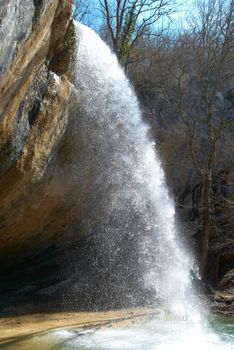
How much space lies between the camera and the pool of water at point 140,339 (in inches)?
213

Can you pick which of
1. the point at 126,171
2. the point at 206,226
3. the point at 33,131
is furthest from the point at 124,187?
the point at 206,226

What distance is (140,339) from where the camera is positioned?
591cm

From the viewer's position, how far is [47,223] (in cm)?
1039

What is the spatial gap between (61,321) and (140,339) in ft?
7.15

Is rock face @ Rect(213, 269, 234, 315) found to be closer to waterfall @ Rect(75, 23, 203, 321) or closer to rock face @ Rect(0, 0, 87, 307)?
waterfall @ Rect(75, 23, 203, 321)

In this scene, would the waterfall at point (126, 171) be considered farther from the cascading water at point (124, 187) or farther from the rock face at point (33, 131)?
the rock face at point (33, 131)

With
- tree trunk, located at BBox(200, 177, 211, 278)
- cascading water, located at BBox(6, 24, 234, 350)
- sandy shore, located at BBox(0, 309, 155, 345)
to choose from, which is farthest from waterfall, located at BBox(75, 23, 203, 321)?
tree trunk, located at BBox(200, 177, 211, 278)

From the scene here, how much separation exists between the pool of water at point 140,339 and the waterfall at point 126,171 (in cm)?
267

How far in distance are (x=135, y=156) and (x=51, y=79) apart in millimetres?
2928

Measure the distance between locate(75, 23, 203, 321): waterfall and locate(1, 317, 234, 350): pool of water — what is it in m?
2.67

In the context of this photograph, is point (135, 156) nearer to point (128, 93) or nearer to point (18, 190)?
point (128, 93)

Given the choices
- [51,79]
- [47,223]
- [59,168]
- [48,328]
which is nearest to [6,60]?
[51,79]

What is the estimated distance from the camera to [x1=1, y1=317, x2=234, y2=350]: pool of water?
17.7ft

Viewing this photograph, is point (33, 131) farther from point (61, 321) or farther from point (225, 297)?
point (225, 297)
